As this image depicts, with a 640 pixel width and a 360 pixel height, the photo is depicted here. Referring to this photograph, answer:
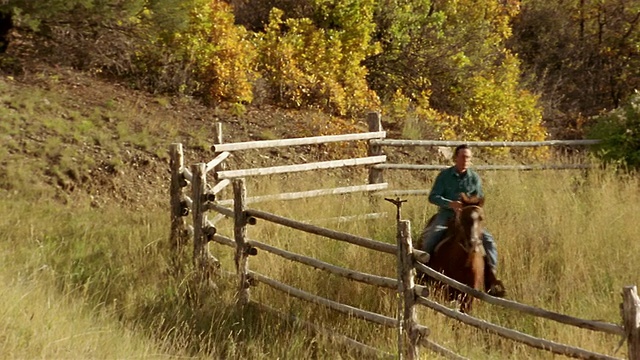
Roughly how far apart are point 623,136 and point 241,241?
8441 millimetres

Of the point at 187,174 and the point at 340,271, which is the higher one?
the point at 187,174

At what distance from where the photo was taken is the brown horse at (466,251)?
8961 millimetres

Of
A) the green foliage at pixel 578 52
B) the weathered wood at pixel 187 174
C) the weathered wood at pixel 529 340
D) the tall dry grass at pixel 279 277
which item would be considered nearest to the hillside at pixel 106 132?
the tall dry grass at pixel 279 277

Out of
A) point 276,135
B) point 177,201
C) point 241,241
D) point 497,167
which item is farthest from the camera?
point 276,135

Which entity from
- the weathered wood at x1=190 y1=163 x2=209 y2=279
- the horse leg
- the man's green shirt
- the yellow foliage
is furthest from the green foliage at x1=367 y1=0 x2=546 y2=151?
the horse leg

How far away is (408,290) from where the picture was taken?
25.1 ft

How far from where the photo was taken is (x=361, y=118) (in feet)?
65.4

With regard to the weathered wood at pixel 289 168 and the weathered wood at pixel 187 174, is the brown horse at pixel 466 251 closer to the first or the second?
the weathered wood at pixel 187 174

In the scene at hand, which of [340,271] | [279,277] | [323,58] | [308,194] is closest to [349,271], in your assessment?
[340,271]

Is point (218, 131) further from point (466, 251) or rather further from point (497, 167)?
point (466, 251)

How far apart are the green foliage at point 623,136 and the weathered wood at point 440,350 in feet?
29.3

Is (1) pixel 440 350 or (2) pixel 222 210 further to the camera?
(2) pixel 222 210

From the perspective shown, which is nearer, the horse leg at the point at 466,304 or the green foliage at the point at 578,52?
the horse leg at the point at 466,304

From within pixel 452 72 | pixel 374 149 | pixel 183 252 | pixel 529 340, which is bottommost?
pixel 183 252
